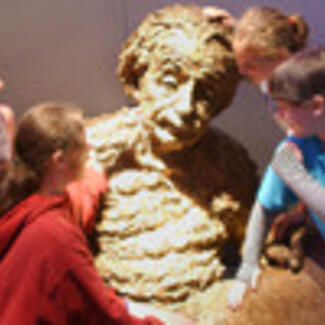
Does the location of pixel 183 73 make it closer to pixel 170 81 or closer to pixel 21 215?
pixel 170 81

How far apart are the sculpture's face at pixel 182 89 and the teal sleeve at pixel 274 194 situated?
348 mm

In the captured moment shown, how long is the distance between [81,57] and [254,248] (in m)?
1.32

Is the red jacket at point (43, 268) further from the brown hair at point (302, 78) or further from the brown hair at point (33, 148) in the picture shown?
the brown hair at point (302, 78)

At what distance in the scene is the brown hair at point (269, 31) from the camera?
1.63 m

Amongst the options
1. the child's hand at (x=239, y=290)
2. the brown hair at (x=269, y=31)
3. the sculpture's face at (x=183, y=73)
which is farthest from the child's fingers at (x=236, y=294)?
the brown hair at (x=269, y=31)

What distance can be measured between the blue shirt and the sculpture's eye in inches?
19.7

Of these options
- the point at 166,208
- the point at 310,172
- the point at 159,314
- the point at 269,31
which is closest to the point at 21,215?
the point at 159,314

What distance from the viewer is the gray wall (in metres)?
2.19

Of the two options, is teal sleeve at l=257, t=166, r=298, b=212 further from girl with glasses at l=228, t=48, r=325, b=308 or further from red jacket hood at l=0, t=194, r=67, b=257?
red jacket hood at l=0, t=194, r=67, b=257

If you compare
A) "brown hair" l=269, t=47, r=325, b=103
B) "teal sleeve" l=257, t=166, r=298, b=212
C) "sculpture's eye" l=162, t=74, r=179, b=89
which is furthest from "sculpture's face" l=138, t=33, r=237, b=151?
"brown hair" l=269, t=47, r=325, b=103

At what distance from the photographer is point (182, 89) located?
5.70 feet

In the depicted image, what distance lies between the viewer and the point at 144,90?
1857mm

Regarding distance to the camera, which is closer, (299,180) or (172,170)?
(299,180)

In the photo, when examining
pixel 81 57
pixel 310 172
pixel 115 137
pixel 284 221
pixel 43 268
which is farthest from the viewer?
pixel 81 57
